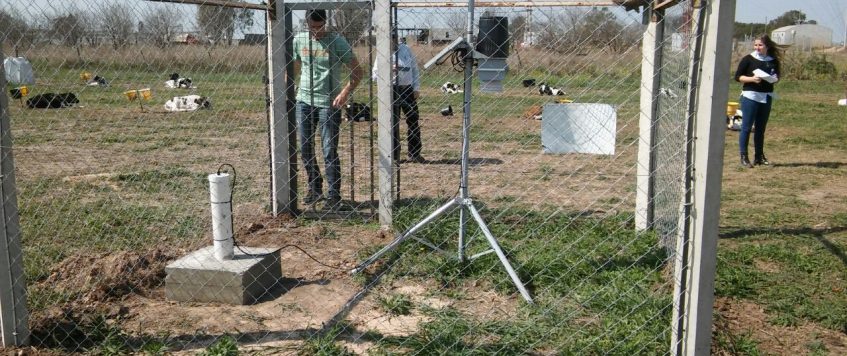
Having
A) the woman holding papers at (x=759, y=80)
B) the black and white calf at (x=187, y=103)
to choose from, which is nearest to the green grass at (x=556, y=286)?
the woman holding papers at (x=759, y=80)

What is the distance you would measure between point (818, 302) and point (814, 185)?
160 inches

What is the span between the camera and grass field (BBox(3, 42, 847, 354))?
3.61 m

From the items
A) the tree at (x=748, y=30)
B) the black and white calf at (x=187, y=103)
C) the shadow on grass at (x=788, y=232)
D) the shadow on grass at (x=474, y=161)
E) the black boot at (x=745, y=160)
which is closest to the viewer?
the shadow on grass at (x=788, y=232)

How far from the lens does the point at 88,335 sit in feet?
11.8

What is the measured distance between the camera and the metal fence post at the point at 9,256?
3316 millimetres

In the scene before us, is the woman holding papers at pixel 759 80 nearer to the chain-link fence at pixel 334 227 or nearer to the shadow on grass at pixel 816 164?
the shadow on grass at pixel 816 164

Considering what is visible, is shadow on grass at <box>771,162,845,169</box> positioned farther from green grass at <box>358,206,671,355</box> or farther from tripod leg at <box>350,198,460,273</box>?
tripod leg at <box>350,198,460,273</box>

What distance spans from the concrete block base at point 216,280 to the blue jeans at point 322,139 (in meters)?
1.77

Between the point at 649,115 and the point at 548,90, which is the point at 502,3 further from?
the point at 548,90

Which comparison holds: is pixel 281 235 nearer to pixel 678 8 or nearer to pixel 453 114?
pixel 678 8

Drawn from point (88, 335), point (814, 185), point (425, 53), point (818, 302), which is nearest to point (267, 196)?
point (425, 53)

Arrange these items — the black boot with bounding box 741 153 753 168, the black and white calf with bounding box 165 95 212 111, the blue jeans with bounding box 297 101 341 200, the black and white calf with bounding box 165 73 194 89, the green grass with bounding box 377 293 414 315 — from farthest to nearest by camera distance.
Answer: the black and white calf with bounding box 165 95 212 111
the black and white calf with bounding box 165 73 194 89
the black boot with bounding box 741 153 753 168
the blue jeans with bounding box 297 101 341 200
the green grass with bounding box 377 293 414 315

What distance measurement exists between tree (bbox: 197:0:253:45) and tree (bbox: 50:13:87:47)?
77cm

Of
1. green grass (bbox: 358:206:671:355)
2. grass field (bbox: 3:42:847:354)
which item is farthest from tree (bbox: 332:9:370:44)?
green grass (bbox: 358:206:671:355)
